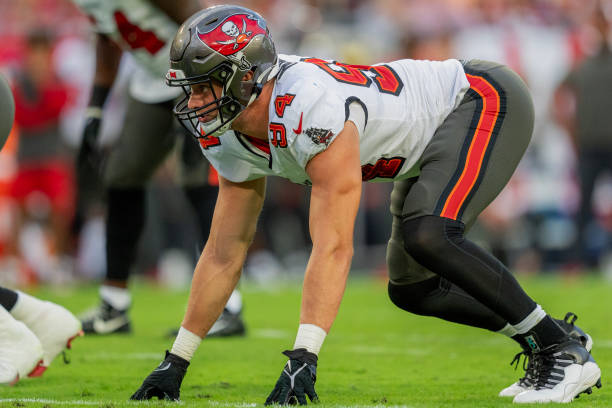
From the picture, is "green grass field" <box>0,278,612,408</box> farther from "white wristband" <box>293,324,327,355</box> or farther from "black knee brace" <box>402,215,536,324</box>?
"black knee brace" <box>402,215,536,324</box>

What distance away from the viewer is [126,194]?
6180mm

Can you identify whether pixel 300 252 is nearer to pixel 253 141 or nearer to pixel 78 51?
pixel 78 51

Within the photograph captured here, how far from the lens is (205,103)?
12.1 ft

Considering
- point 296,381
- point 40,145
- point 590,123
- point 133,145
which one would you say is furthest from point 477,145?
point 40,145

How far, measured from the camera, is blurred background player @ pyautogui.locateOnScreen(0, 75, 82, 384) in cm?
415

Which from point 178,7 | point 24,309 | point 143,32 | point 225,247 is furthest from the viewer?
point 143,32

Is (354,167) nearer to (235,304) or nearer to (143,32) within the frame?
(235,304)

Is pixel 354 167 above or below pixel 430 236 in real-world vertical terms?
above

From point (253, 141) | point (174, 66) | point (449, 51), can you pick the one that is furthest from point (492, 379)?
point (449, 51)

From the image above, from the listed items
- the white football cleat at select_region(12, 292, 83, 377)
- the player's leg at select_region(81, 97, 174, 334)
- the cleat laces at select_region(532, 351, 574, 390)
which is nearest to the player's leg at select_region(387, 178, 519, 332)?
the cleat laces at select_region(532, 351, 574, 390)

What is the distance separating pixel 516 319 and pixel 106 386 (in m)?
1.66

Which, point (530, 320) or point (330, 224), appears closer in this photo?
point (330, 224)

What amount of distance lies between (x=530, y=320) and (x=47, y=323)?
2.07 meters

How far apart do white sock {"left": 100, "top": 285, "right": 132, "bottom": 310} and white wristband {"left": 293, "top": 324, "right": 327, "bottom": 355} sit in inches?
108
